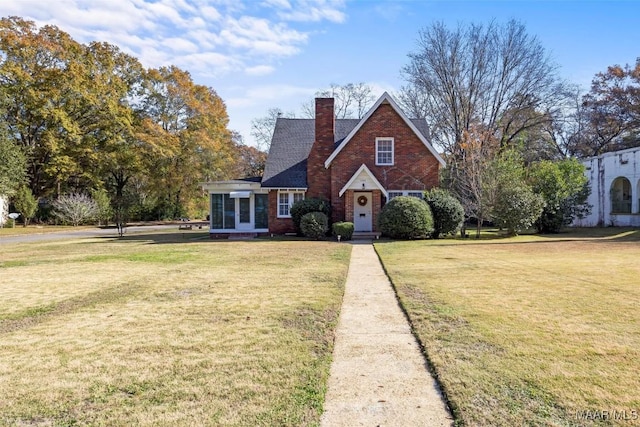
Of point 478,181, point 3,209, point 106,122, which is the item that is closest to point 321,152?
point 478,181

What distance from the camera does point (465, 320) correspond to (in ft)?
19.9

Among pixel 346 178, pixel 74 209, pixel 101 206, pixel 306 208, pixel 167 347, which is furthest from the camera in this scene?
pixel 101 206

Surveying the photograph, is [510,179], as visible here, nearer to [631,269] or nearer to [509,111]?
[631,269]

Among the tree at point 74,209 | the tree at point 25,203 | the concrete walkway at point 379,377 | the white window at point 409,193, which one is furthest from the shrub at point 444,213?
the tree at point 25,203

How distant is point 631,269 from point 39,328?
41.1 ft

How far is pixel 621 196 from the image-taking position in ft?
99.6

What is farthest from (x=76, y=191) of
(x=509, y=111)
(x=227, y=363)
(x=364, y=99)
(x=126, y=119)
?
(x=227, y=363)

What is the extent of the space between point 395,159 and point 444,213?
427 cm

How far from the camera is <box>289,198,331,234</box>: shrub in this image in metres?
22.5

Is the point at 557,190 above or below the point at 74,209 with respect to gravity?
above

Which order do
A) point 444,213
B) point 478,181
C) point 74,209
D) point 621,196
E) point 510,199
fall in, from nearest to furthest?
point 444,213, point 510,199, point 478,181, point 621,196, point 74,209

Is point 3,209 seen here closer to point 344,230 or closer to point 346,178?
point 346,178

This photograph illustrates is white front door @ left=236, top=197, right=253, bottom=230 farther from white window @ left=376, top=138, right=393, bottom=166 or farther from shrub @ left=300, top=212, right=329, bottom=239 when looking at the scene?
white window @ left=376, top=138, right=393, bottom=166

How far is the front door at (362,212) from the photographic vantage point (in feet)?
77.3
